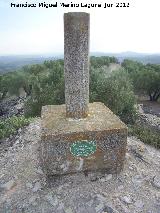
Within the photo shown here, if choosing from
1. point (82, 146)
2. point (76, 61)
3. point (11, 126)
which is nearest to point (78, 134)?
point (82, 146)

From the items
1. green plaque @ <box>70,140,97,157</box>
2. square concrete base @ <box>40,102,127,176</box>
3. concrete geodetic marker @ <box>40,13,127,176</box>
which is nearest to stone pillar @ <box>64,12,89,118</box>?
concrete geodetic marker @ <box>40,13,127,176</box>

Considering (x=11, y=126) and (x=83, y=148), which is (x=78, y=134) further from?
(x=11, y=126)

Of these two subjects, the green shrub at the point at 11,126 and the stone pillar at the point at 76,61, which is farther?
the green shrub at the point at 11,126

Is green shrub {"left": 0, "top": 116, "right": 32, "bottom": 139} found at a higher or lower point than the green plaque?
lower

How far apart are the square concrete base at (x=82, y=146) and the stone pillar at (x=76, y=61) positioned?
562 millimetres

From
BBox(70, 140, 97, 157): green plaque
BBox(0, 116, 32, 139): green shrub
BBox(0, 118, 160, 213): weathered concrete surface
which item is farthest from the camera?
BBox(0, 116, 32, 139): green shrub

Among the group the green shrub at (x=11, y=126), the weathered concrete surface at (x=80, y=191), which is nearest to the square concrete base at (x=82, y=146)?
the weathered concrete surface at (x=80, y=191)

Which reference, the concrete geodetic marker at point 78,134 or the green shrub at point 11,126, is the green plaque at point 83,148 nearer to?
the concrete geodetic marker at point 78,134

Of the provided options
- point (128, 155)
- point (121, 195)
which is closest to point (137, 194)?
point (121, 195)

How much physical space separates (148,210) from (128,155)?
2.74m

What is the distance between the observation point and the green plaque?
27.6ft

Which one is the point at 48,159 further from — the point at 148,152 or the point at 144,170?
the point at 148,152

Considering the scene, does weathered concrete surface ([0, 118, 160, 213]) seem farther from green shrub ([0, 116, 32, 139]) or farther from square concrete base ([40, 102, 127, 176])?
green shrub ([0, 116, 32, 139])

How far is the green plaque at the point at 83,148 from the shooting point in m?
8.42
